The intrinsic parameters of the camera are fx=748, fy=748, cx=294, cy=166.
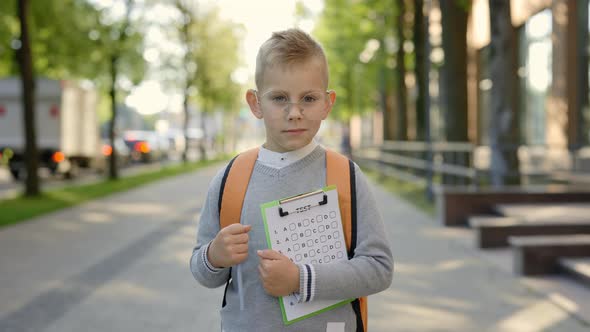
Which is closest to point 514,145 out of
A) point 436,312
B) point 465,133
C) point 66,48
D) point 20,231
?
point 465,133

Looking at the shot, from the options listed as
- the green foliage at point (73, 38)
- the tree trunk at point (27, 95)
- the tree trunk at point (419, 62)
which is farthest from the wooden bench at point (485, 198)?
the green foliage at point (73, 38)

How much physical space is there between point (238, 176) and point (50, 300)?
4926mm

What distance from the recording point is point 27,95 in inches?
660

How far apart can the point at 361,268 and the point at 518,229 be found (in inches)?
298

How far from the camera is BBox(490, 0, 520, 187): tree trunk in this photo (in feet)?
39.9

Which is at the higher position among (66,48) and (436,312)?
(66,48)

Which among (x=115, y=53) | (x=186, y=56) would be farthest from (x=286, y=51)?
(x=186, y=56)

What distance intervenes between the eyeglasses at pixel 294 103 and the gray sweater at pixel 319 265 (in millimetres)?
152

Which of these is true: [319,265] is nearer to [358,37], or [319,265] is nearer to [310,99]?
[310,99]

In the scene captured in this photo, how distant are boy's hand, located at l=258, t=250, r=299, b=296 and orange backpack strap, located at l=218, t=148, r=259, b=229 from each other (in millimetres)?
210

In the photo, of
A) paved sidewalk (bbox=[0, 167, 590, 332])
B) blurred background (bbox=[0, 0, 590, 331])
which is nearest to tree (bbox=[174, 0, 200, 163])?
blurred background (bbox=[0, 0, 590, 331])

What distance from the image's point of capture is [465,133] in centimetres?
1623

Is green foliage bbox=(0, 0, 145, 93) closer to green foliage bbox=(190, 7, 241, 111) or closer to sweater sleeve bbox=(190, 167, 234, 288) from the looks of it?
green foliage bbox=(190, 7, 241, 111)

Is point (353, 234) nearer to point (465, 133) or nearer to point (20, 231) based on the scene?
point (20, 231)
